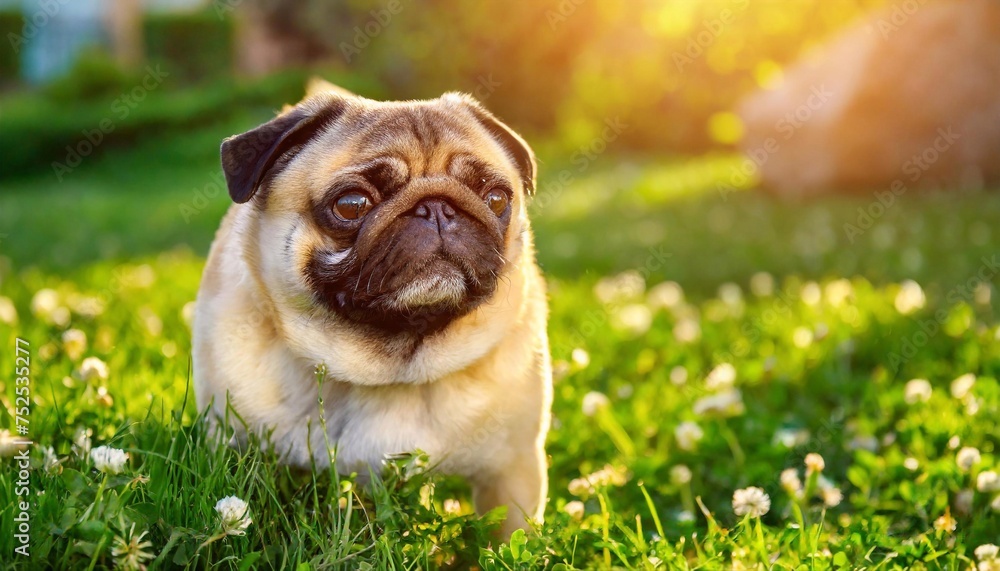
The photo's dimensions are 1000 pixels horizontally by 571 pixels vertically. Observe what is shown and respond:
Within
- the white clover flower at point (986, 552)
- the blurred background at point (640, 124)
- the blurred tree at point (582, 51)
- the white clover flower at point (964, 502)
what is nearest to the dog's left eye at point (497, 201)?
the white clover flower at point (986, 552)

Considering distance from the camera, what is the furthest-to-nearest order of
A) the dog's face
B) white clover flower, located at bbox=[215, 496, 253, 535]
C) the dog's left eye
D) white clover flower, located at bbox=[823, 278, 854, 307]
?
white clover flower, located at bbox=[823, 278, 854, 307] → the dog's left eye → the dog's face → white clover flower, located at bbox=[215, 496, 253, 535]

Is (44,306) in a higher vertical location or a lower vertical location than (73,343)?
lower

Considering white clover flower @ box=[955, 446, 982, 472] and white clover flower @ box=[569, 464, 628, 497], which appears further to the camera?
white clover flower @ box=[955, 446, 982, 472]

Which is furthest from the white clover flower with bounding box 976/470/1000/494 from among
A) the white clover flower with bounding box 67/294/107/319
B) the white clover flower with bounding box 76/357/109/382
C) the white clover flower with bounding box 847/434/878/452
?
the white clover flower with bounding box 67/294/107/319

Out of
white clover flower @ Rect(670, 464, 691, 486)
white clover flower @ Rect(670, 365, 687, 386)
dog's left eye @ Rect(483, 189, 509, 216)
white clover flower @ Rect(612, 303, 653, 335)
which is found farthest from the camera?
white clover flower @ Rect(612, 303, 653, 335)

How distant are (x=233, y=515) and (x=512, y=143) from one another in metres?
1.44

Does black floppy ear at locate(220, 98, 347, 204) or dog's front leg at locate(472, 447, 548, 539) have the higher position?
black floppy ear at locate(220, 98, 347, 204)

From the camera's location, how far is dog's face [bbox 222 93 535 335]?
264 cm

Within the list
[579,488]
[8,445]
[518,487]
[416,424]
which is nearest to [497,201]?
[416,424]

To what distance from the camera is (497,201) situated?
113 inches

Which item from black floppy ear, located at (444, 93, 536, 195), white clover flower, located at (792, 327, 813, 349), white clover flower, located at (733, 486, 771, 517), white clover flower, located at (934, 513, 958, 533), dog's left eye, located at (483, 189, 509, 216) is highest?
black floppy ear, located at (444, 93, 536, 195)

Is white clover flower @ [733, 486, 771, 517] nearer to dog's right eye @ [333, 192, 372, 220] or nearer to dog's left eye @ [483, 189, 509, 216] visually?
dog's left eye @ [483, 189, 509, 216]

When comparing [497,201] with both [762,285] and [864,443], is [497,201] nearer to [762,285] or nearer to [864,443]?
[864,443]

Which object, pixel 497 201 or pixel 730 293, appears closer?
pixel 497 201
